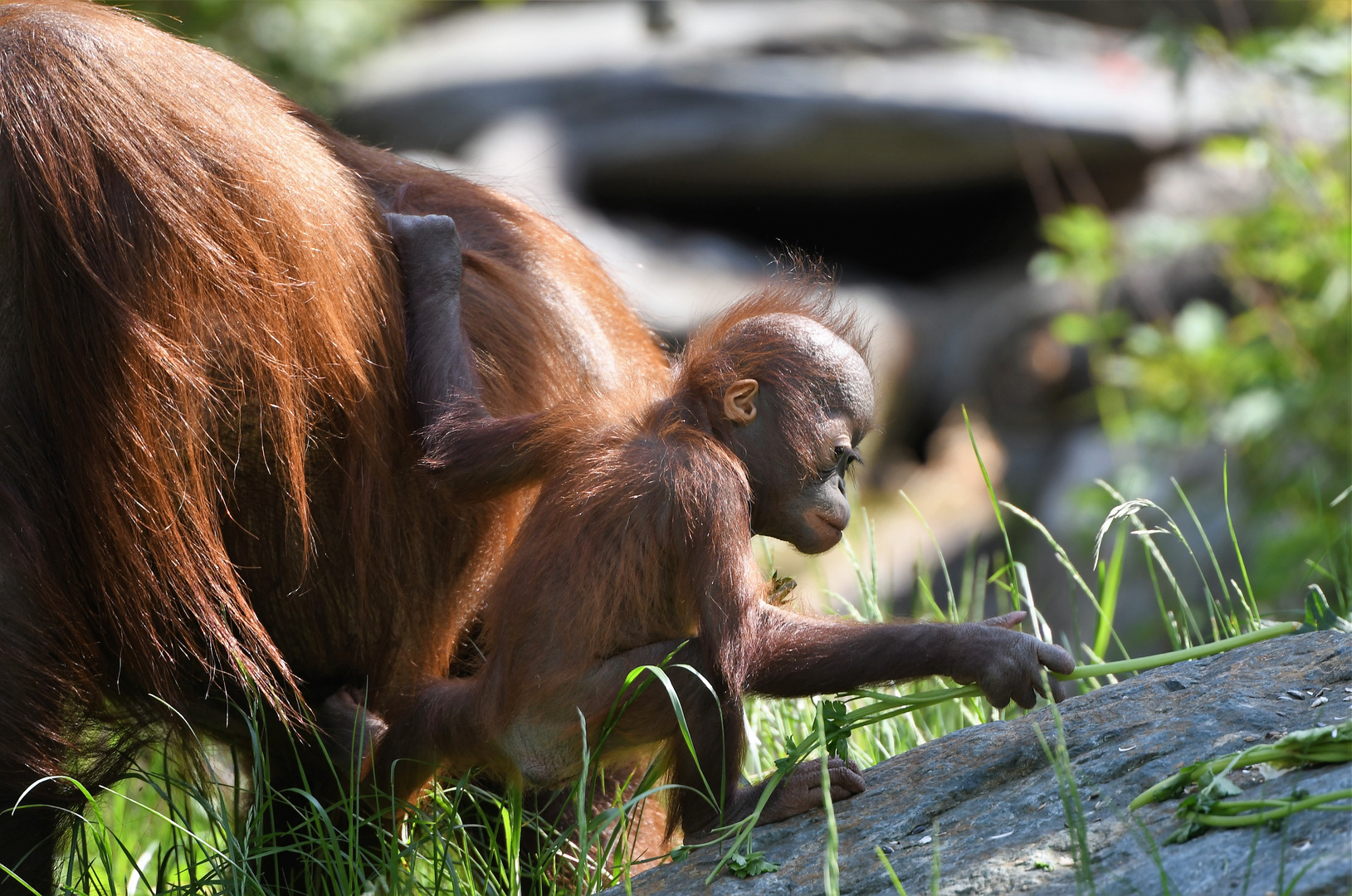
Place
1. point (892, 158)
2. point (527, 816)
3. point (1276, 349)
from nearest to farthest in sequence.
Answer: point (527, 816)
point (1276, 349)
point (892, 158)

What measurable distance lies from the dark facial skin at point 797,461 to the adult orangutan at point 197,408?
1.09 ft

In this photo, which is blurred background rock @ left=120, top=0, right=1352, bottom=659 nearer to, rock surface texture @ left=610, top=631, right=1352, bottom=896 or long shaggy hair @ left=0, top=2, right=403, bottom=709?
rock surface texture @ left=610, top=631, right=1352, bottom=896

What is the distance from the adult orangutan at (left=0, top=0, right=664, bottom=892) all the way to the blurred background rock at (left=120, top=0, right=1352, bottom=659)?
226 inches

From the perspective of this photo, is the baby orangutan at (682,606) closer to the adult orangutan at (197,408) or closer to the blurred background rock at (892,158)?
the adult orangutan at (197,408)

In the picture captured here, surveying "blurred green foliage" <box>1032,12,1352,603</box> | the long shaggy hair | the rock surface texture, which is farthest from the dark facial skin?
"blurred green foliage" <box>1032,12,1352,603</box>

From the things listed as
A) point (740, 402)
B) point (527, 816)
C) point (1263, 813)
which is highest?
point (740, 402)

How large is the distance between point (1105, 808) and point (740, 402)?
3.21ft

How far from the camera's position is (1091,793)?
7.22ft

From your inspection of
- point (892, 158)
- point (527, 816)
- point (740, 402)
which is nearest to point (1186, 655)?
point (740, 402)

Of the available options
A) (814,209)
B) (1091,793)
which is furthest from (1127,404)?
(1091,793)

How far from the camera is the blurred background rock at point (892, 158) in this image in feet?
30.7

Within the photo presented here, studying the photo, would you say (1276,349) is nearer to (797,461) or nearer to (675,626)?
(797,461)

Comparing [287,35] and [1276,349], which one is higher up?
[287,35]

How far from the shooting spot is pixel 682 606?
2430mm
